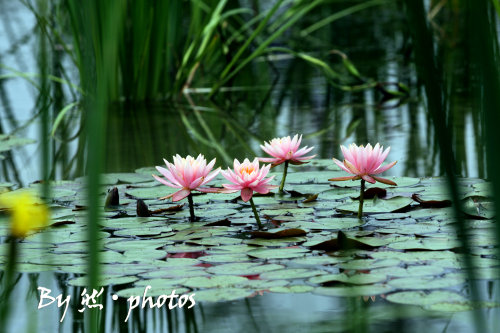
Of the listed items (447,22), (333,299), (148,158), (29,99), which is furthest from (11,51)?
(333,299)

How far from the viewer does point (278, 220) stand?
1616mm

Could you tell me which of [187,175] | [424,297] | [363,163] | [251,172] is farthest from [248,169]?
[424,297]

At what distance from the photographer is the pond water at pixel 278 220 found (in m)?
1.18

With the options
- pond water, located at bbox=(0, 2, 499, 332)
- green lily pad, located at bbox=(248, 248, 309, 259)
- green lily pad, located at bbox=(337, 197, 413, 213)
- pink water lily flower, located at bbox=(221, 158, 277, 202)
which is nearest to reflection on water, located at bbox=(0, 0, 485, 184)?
pond water, located at bbox=(0, 2, 499, 332)

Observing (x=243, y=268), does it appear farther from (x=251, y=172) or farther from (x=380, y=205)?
(x=380, y=205)

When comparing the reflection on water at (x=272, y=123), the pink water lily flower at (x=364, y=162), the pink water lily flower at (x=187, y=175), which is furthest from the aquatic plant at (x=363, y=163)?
the reflection on water at (x=272, y=123)

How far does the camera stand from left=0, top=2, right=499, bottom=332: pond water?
118 cm

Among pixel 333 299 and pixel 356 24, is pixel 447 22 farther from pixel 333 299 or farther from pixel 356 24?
pixel 333 299

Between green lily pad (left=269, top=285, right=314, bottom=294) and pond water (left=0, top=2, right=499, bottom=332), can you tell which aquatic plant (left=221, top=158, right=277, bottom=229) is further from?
green lily pad (left=269, top=285, right=314, bottom=294)

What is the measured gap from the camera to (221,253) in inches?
56.2

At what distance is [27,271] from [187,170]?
39 centimetres

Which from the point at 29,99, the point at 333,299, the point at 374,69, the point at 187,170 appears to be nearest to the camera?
the point at 333,299

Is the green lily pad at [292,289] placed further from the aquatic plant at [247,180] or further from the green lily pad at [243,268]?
the aquatic plant at [247,180]

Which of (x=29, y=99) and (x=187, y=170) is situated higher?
(x=29, y=99)
